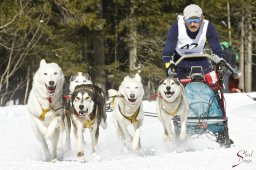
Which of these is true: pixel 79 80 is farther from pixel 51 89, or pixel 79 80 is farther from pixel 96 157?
pixel 96 157

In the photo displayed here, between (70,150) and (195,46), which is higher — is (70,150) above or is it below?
below

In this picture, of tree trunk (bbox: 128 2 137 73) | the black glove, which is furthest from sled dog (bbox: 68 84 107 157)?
tree trunk (bbox: 128 2 137 73)

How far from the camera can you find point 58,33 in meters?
18.8

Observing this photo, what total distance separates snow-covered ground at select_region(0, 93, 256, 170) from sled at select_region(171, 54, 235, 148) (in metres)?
0.22

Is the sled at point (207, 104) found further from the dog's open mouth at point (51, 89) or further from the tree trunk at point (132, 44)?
the tree trunk at point (132, 44)

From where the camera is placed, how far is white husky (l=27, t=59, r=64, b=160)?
646 cm

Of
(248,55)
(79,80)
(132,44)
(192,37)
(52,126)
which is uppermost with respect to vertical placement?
(248,55)

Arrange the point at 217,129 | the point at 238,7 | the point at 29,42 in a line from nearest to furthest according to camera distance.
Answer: the point at 217,129
the point at 29,42
the point at 238,7

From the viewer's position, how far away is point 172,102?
671 centimetres

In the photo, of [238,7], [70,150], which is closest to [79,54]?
[238,7]

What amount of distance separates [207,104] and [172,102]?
1.44 feet

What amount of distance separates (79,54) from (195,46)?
478 inches

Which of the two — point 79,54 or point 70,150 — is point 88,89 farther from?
point 79,54

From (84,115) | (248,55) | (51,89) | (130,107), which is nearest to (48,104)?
(51,89)
